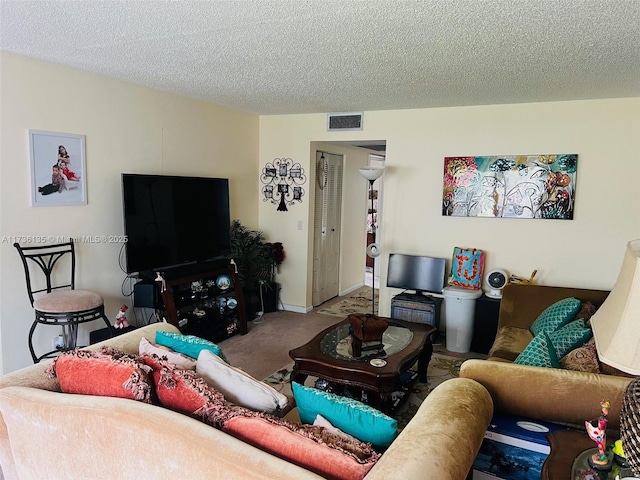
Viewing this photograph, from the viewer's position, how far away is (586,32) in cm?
238

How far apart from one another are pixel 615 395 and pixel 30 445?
2.27 metres

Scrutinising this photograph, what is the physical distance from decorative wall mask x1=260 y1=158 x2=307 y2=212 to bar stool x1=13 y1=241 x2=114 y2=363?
261 cm

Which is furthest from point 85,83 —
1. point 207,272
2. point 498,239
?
point 498,239

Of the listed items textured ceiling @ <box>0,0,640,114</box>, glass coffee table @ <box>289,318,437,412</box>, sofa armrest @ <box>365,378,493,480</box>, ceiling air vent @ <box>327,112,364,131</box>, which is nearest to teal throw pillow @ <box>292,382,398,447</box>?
sofa armrest @ <box>365,378,493,480</box>

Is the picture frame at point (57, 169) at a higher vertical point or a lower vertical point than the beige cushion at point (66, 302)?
higher

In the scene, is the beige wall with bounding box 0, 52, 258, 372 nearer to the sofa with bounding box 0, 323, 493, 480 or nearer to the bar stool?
the bar stool

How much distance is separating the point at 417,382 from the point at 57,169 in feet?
10.4

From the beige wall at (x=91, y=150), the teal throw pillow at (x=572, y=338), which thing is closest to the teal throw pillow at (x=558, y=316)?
the teal throw pillow at (x=572, y=338)

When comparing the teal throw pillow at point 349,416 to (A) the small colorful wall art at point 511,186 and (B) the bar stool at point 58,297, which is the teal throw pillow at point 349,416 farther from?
(A) the small colorful wall art at point 511,186

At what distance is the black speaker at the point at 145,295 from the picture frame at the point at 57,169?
0.82 m

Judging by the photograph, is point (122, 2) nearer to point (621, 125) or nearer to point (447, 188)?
point (447, 188)

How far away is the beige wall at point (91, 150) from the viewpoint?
10.1ft

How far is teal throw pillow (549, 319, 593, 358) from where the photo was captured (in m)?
2.47

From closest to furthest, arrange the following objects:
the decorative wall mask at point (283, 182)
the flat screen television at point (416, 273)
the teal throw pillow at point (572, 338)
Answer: the teal throw pillow at point (572, 338)
the flat screen television at point (416, 273)
the decorative wall mask at point (283, 182)
